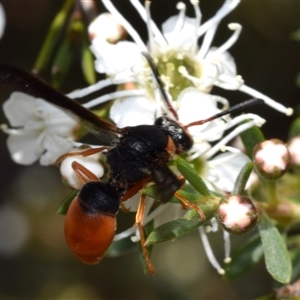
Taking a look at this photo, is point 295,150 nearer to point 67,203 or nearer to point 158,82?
point 158,82

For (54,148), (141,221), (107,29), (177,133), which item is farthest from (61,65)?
(141,221)

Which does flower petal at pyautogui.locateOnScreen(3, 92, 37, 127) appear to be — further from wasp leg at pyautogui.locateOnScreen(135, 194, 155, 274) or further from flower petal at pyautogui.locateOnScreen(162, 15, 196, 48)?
wasp leg at pyautogui.locateOnScreen(135, 194, 155, 274)

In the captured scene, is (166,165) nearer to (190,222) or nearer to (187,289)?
(190,222)

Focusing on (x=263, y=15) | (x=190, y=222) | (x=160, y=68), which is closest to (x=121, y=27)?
(x=160, y=68)

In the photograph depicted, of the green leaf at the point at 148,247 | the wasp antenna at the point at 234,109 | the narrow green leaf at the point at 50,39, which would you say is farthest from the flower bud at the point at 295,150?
the narrow green leaf at the point at 50,39

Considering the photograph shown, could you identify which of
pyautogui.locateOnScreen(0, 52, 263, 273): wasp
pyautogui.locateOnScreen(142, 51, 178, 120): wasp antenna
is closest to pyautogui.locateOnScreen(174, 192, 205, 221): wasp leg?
pyautogui.locateOnScreen(0, 52, 263, 273): wasp

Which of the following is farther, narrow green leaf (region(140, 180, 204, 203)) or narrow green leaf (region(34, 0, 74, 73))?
narrow green leaf (region(34, 0, 74, 73))

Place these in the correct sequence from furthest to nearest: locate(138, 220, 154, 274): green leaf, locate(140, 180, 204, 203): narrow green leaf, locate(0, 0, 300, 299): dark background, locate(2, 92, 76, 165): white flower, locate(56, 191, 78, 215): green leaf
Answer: locate(0, 0, 300, 299): dark background < locate(2, 92, 76, 165): white flower < locate(56, 191, 78, 215): green leaf < locate(138, 220, 154, 274): green leaf < locate(140, 180, 204, 203): narrow green leaf
